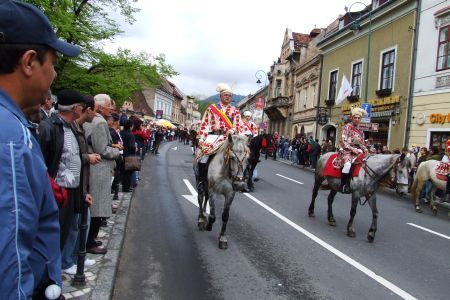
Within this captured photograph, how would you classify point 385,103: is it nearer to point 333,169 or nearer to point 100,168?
point 333,169

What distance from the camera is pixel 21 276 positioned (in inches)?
52.1

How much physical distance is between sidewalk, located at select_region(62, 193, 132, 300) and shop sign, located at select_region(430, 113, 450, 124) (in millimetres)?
15810

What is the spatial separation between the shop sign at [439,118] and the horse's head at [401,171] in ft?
35.6

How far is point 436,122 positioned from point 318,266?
15.2 m

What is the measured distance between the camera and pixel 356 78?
1079 inches

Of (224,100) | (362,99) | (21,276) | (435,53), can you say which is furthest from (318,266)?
(362,99)

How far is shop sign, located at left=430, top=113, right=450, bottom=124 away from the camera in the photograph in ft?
57.4

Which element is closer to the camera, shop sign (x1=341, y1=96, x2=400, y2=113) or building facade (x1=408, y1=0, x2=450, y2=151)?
building facade (x1=408, y1=0, x2=450, y2=151)

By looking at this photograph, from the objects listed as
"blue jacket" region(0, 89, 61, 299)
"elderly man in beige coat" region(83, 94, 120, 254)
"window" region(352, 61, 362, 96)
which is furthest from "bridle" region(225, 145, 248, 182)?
"window" region(352, 61, 362, 96)

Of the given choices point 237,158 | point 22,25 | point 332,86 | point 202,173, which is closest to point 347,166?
point 237,158

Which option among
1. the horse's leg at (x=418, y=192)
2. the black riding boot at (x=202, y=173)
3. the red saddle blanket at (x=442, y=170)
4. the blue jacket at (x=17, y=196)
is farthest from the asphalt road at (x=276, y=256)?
the blue jacket at (x=17, y=196)

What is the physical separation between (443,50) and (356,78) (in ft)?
29.6

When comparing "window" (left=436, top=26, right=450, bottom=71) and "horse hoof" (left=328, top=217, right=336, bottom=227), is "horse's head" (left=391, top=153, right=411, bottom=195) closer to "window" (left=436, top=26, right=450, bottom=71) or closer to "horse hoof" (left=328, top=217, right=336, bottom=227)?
"horse hoof" (left=328, top=217, right=336, bottom=227)

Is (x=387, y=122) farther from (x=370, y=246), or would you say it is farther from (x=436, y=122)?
(x=370, y=246)
